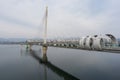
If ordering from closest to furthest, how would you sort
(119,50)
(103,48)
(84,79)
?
(119,50) → (103,48) → (84,79)

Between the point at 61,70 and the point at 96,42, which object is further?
the point at 61,70

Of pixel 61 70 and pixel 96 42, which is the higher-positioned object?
pixel 96 42

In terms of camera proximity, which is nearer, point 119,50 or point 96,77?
point 119,50

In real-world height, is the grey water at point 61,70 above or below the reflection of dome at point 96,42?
below

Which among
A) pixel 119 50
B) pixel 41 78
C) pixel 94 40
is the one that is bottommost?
pixel 41 78

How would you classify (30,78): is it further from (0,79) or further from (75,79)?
Result: (75,79)

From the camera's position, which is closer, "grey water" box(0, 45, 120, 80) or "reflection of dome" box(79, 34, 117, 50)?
"reflection of dome" box(79, 34, 117, 50)

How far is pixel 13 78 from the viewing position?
31.5 metres

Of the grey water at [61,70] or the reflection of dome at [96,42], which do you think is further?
the grey water at [61,70]

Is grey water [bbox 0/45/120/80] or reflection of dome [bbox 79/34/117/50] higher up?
reflection of dome [bbox 79/34/117/50]

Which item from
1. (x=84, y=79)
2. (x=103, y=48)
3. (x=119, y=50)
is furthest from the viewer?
(x=84, y=79)

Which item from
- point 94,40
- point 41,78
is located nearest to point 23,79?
point 41,78

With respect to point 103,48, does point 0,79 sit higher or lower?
lower

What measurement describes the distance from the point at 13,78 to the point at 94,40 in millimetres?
19840
